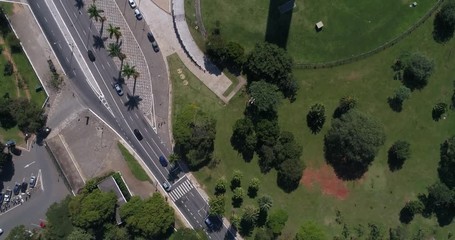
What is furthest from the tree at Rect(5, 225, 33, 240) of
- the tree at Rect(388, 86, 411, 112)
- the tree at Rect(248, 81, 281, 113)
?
the tree at Rect(388, 86, 411, 112)

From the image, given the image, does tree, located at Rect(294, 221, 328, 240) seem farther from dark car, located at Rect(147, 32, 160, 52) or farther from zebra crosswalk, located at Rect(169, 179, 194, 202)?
dark car, located at Rect(147, 32, 160, 52)

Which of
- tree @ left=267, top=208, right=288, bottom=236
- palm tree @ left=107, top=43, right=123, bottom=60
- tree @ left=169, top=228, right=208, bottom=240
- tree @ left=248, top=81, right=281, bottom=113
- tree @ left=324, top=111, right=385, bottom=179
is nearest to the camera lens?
tree @ left=324, top=111, right=385, bottom=179

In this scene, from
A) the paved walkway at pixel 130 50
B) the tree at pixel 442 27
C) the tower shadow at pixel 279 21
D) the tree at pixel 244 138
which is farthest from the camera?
the paved walkway at pixel 130 50

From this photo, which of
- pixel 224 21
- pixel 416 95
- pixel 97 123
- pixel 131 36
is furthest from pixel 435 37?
pixel 97 123

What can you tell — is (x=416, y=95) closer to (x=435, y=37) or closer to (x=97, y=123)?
(x=435, y=37)

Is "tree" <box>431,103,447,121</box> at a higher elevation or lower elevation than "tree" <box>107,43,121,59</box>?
lower

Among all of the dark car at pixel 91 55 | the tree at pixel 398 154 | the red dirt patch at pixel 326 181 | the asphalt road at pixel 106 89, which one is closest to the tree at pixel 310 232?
the red dirt patch at pixel 326 181

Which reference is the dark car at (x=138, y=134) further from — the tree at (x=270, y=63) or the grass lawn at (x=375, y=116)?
the tree at (x=270, y=63)
